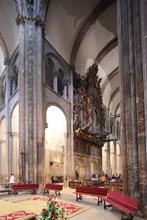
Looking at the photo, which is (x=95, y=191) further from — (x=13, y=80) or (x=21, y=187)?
(x=13, y=80)

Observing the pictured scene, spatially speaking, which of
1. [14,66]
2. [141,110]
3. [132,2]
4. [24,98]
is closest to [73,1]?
[14,66]

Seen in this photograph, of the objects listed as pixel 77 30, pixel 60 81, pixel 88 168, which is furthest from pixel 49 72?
pixel 88 168

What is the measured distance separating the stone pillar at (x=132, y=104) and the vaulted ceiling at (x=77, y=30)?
1118cm

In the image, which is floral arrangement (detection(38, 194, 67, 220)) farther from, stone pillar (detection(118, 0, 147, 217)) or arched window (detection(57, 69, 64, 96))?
arched window (detection(57, 69, 64, 96))

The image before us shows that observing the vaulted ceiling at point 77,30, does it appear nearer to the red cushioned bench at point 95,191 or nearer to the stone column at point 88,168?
the stone column at point 88,168

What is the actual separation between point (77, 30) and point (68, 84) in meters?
5.37

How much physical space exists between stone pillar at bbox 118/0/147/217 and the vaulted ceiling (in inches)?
440

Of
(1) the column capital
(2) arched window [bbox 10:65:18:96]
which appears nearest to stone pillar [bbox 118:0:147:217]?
(1) the column capital

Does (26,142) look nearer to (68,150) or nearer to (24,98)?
(24,98)

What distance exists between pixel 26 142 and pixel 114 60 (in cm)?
1867

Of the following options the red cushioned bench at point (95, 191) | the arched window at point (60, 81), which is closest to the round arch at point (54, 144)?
the arched window at point (60, 81)

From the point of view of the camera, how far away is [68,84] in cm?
2127

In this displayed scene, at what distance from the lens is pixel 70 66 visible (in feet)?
71.4

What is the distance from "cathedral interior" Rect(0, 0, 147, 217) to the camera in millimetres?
7848
